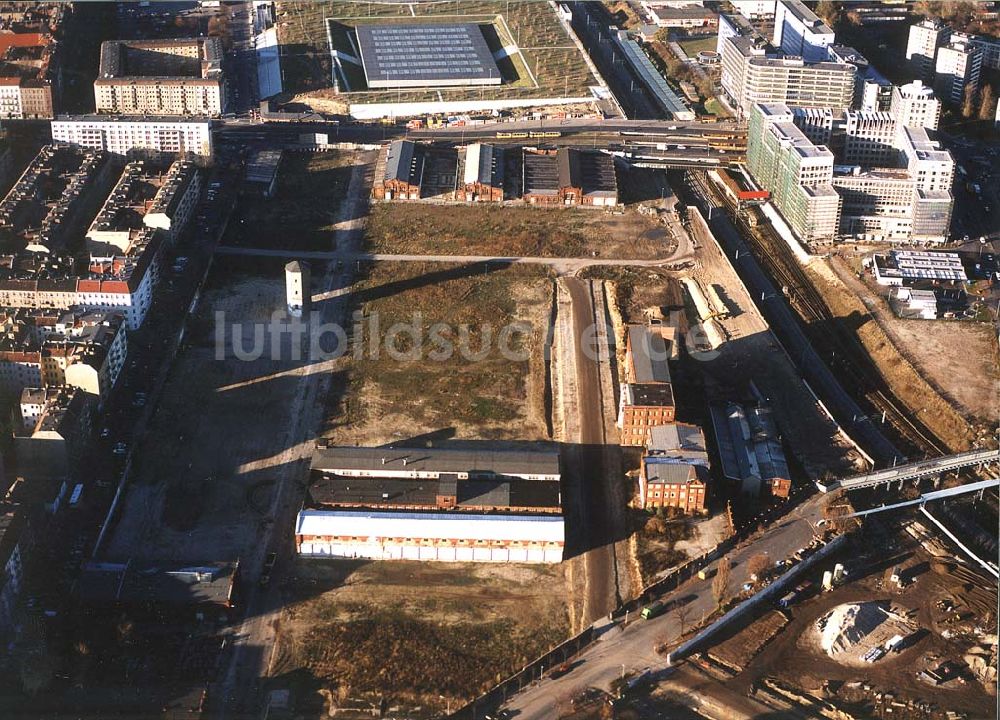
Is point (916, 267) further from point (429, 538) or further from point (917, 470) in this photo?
point (429, 538)

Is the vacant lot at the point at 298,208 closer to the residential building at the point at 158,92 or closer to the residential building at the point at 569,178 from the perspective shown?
the residential building at the point at 158,92

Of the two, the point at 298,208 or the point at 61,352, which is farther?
the point at 298,208

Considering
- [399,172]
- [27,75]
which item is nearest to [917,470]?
[399,172]

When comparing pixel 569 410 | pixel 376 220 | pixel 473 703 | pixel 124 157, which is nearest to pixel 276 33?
pixel 124 157

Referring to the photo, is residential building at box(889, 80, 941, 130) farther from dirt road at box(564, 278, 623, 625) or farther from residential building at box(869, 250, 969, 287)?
dirt road at box(564, 278, 623, 625)

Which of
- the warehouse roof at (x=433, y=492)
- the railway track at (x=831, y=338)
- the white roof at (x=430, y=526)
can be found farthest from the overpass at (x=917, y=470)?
the white roof at (x=430, y=526)

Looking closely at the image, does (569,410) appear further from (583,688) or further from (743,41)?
(743,41)
